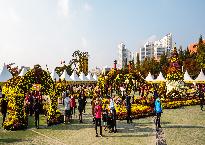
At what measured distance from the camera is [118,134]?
15.8 m

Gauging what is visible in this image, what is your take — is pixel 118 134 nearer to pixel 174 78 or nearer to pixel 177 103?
pixel 177 103

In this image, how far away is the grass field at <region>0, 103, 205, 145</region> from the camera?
557 inches

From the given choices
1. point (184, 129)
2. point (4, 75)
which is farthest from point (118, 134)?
point (4, 75)

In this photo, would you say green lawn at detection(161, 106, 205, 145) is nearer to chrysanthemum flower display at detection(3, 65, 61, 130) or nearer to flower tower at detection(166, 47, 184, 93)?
chrysanthemum flower display at detection(3, 65, 61, 130)

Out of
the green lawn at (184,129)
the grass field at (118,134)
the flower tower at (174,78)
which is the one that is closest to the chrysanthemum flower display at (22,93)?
the grass field at (118,134)

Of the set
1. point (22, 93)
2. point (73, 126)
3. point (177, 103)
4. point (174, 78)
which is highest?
point (174, 78)

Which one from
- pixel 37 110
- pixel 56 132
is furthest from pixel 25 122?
pixel 56 132

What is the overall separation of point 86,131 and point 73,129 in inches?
45.3

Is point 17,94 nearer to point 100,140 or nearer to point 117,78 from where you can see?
point 100,140

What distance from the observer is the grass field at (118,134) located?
46.4 ft

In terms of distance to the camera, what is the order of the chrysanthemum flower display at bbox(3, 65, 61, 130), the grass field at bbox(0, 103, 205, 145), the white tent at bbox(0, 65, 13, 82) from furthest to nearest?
the white tent at bbox(0, 65, 13, 82) → the chrysanthemum flower display at bbox(3, 65, 61, 130) → the grass field at bbox(0, 103, 205, 145)

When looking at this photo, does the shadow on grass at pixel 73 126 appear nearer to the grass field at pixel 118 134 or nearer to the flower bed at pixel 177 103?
the grass field at pixel 118 134

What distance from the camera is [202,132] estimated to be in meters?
15.9

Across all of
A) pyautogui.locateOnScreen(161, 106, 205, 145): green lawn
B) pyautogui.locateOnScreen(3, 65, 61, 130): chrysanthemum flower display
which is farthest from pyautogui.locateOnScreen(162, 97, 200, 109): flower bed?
pyautogui.locateOnScreen(3, 65, 61, 130): chrysanthemum flower display
